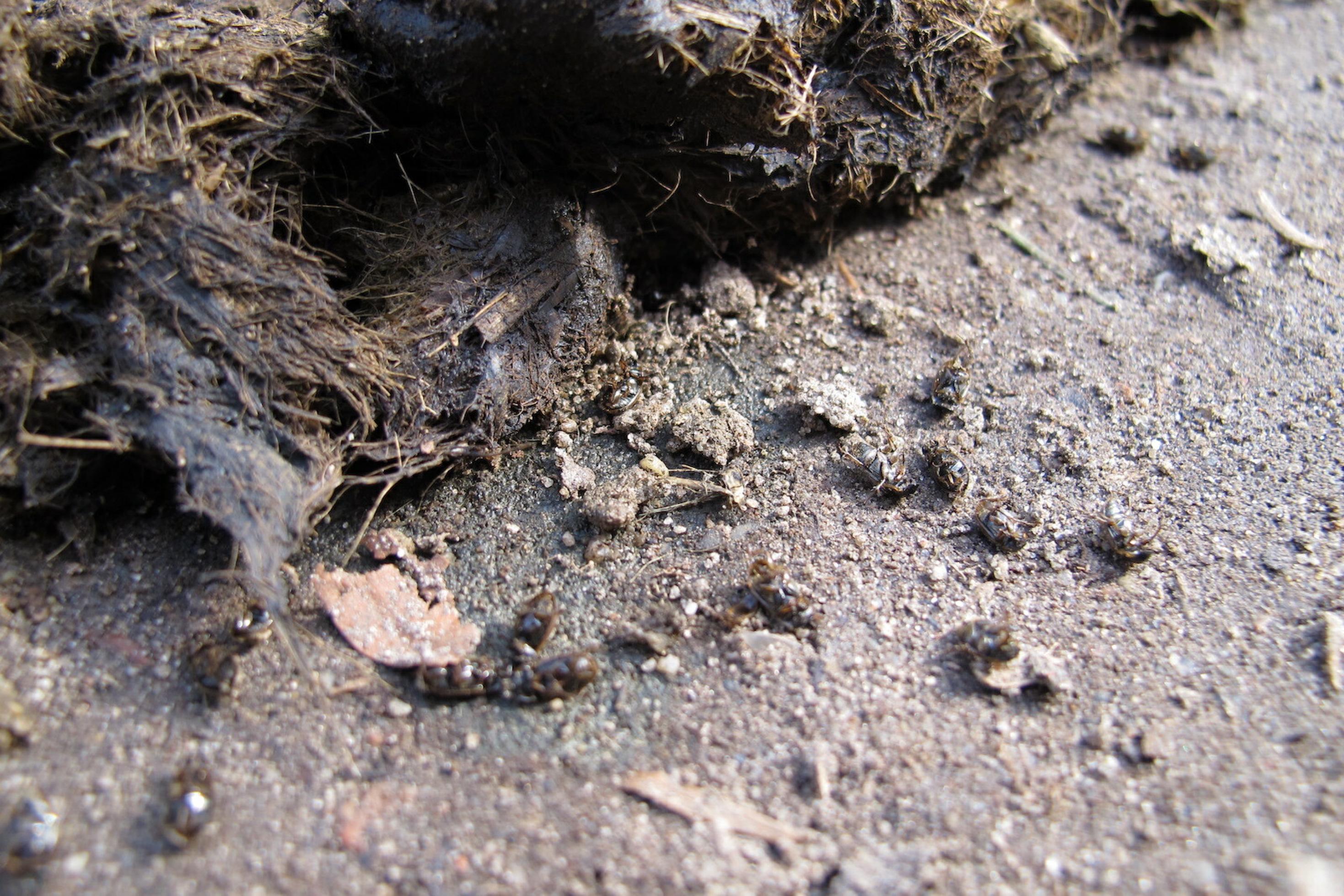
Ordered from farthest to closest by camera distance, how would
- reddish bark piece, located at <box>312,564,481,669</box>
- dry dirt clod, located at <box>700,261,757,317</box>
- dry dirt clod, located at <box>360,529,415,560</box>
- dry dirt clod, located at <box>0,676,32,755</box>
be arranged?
dry dirt clod, located at <box>700,261,757,317</box> < dry dirt clod, located at <box>360,529,415,560</box> < reddish bark piece, located at <box>312,564,481,669</box> < dry dirt clod, located at <box>0,676,32,755</box>

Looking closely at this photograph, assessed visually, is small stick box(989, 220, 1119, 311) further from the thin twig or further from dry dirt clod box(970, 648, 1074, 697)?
the thin twig

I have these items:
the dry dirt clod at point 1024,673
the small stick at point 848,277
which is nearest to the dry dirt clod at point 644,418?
the small stick at point 848,277

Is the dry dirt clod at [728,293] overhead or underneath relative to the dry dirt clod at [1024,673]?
overhead

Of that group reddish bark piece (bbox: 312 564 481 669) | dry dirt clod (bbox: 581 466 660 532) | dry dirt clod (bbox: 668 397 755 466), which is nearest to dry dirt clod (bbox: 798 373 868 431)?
dry dirt clod (bbox: 668 397 755 466)

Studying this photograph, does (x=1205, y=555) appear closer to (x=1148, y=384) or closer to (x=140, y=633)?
(x=1148, y=384)

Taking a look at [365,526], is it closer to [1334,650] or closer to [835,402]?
[835,402]

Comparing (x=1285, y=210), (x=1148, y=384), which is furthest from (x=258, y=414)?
(x=1285, y=210)

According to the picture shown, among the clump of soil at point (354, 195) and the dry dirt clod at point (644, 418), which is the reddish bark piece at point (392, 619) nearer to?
the clump of soil at point (354, 195)
